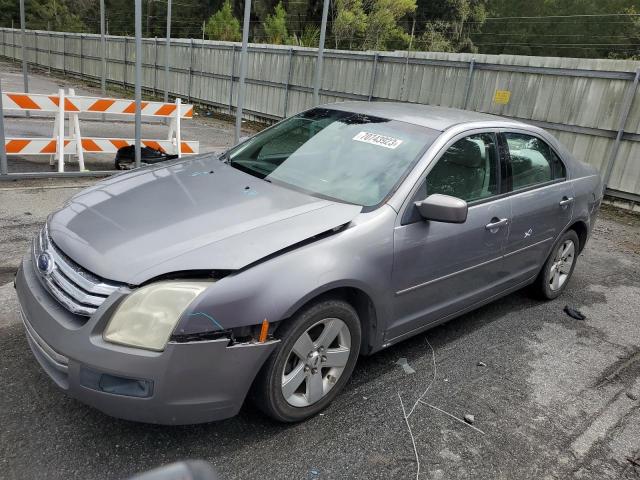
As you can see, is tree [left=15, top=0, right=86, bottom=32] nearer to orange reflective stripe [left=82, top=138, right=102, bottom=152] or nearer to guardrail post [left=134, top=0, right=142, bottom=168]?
orange reflective stripe [left=82, top=138, right=102, bottom=152]

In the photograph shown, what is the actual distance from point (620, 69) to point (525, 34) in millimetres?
36407

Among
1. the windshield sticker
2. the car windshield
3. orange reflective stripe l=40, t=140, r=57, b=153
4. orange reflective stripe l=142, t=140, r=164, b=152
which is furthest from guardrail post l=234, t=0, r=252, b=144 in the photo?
the windshield sticker

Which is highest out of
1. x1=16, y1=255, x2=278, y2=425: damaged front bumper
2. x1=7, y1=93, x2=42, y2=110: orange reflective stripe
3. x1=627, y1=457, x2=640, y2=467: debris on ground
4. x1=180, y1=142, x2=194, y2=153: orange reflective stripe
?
x1=7, y1=93, x2=42, y2=110: orange reflective stripe

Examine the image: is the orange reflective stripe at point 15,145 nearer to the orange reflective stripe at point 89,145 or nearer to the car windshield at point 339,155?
the orange reflective stripe at point 89,145

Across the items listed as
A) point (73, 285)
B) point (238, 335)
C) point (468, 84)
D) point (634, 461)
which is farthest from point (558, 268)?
point (468, 84)

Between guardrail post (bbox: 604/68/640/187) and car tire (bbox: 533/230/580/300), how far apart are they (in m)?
5.28

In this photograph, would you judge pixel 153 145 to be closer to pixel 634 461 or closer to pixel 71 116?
pixel 71 116

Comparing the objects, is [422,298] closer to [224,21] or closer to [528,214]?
[528,214]

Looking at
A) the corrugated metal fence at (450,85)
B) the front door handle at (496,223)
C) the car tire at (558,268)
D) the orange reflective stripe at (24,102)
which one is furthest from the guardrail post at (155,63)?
the front door handle at (496,223)

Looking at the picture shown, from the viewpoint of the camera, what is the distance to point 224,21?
28922 mm

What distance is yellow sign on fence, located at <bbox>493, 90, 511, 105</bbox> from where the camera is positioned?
10812 millimetres

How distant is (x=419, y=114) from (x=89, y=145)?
588cm

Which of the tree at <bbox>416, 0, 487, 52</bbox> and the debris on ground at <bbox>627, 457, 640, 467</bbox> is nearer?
the debris on ground at <bbox>627, 457, 640, 467</bbox>

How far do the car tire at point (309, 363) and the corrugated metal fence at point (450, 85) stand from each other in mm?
Answer: 8474
